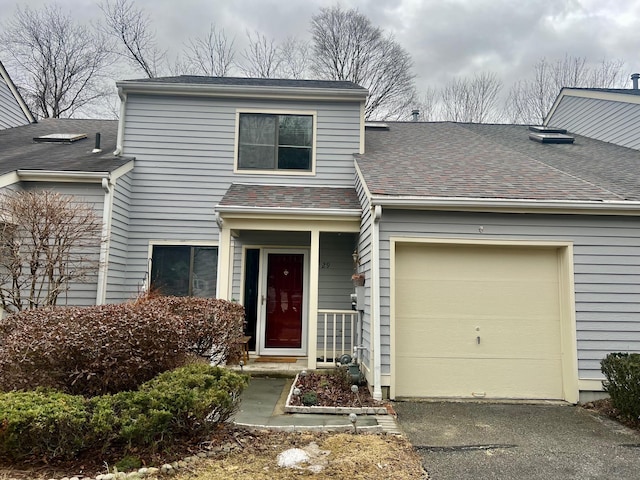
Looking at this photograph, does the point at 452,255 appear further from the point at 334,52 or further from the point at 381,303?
the point at 334,52

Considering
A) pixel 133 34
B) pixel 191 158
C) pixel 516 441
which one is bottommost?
pixel 516 441

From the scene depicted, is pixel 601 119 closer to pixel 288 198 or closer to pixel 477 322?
pixel 477 322

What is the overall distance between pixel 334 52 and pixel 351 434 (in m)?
19.8

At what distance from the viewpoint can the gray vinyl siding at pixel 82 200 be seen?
6809 mm

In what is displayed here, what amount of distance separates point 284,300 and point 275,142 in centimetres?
316

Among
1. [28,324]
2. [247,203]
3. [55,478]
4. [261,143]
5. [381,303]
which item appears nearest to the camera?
[55,478]

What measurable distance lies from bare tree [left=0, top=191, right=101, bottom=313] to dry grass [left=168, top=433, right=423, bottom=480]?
4382 millimetres

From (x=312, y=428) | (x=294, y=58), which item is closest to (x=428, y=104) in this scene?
(x=294, y=58)

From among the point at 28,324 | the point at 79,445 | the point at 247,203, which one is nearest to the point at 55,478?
the point at 79,445

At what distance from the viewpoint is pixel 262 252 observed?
807cm

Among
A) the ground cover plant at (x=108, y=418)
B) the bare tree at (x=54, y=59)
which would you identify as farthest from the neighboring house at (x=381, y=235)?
the bare tree at (x=54, y=59)

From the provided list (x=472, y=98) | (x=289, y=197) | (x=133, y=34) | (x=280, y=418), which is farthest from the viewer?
(x=472, y=98)

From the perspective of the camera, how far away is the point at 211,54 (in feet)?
61.2

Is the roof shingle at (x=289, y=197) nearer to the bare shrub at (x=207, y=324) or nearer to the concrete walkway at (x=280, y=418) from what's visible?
the bare shrub at (x=207, y=324)
